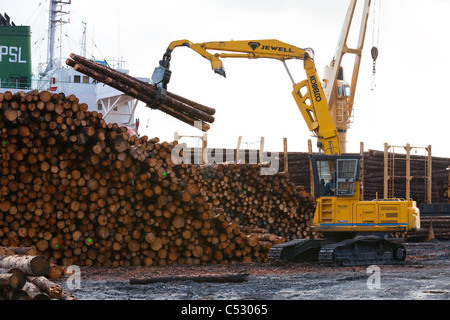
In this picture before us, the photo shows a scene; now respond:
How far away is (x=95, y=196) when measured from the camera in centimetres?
1220

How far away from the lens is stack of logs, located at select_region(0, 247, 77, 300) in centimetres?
764

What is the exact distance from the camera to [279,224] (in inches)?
665

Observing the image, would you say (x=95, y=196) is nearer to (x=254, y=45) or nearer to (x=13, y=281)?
(x=13, y=281)

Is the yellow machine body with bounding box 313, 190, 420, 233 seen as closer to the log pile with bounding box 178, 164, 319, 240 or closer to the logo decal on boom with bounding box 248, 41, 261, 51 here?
the log pile with bounding box 178, 164, 319, 240

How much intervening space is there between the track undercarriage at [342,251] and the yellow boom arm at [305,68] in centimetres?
221

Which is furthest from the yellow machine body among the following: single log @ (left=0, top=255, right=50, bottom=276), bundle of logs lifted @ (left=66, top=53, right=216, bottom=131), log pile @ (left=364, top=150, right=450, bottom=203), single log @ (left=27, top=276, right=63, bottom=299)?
log pile @ (left=364, top=150, right=450, bottom=203)

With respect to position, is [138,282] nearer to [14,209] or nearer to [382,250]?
[14,209]

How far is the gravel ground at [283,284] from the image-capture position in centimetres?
883

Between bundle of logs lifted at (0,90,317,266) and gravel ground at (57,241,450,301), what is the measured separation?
55 cm

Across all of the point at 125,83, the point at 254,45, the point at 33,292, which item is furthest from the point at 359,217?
the point at 33,292

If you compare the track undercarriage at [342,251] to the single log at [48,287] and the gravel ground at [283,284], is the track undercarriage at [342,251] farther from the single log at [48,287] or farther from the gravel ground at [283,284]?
the single log at [48,287]
